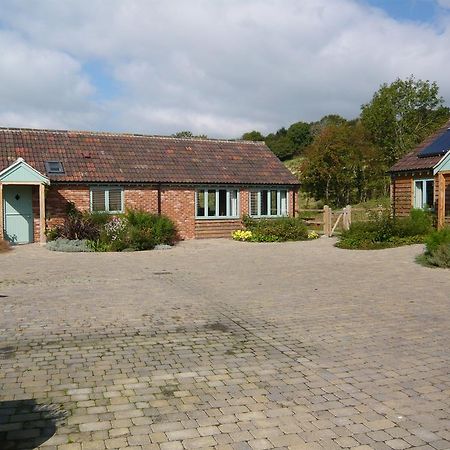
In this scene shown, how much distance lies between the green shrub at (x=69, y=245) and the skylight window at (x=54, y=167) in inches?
144

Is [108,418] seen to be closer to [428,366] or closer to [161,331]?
[161,331]

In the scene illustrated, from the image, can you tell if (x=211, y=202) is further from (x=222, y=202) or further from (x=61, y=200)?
(x=61, y=200)

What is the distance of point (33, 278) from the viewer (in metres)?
12.4

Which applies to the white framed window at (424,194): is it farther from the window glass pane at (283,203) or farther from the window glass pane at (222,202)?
the window glass pane at (222,202)

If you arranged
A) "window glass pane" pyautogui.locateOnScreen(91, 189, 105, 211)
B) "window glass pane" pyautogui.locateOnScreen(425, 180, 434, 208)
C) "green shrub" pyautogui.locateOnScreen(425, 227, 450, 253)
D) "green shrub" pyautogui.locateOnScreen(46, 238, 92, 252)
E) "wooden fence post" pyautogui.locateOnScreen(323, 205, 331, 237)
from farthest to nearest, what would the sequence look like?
1. "wooden fence post" pyautogui.locateOnScreen(323, 205, 331, 237)
2. "window glass pane" pyautogui.locateOnScreen(425, 180, 434, 208)
3. "window glass pane" pyautogui.locateOnScreen(91, 189, 105, 211)
4. "green shrub" pyautogui.locateOnScreen(46, 238, 92, 252)
5. "green shrub" pyautogui.locateOnScreen(425, 227, 450, 253)

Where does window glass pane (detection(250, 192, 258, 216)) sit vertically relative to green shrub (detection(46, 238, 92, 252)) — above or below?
above

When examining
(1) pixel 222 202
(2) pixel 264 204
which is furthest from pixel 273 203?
(1) pixel 222 202

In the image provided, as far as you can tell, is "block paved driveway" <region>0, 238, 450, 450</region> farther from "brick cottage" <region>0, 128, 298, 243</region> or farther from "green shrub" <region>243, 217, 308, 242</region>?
"green shrub" <region>243, 217, 308, 242</region>

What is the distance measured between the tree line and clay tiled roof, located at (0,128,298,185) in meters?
14.9

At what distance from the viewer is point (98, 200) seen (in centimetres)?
2250

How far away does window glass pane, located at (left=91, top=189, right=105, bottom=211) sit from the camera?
22.4 meters

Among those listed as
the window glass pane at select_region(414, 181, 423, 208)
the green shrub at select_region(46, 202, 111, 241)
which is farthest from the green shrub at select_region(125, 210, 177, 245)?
the window glass pane at select_region(414, 181, 423, 208)

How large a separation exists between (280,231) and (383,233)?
4932 millimetres

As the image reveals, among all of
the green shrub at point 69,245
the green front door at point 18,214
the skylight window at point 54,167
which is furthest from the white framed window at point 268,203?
the green front door at point 18,214
